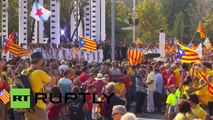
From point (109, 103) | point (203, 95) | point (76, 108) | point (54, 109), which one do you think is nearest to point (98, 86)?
point (76, 108)

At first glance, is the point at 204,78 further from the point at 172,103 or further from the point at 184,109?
the point at 184,109

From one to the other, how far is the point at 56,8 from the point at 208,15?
27756mm

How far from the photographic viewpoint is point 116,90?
1666cm

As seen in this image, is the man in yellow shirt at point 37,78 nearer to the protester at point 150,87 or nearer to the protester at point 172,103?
the protester at point 172,103

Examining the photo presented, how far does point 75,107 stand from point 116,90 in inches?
99.5

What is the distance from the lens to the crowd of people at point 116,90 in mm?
11391

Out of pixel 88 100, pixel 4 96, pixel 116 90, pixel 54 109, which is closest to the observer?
pixel 54 109

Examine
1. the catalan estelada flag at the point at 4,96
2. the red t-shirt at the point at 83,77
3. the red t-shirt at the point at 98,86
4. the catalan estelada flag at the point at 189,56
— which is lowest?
the catalan estelada flag at the point at 4,96

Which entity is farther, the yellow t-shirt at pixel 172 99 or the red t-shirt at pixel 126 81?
the red t-shirt at pixel 126 81

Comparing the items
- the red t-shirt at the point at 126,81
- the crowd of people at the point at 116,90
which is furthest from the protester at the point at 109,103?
the red t-shirt at the point at 126,81

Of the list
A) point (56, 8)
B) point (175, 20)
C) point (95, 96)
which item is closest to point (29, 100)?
point (95, 96)

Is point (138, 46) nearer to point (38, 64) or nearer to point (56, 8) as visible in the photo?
point (56, 8)

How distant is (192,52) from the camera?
20.3 metres

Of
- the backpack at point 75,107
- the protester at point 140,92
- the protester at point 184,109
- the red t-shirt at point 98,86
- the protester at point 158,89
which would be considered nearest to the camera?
the protester at point 184,109
